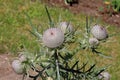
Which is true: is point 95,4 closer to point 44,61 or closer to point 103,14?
point 103,14

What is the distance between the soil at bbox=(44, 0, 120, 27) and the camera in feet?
27.0

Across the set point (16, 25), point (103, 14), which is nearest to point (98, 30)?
point (16, 25)

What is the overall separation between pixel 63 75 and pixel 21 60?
38cm

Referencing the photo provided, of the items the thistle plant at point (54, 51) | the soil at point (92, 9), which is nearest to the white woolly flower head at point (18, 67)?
the thistle plant at point (54, 51)

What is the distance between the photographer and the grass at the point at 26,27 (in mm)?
6922

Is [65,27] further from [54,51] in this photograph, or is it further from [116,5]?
[116,5]

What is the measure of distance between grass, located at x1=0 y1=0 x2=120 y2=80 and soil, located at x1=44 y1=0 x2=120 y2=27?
20 cm

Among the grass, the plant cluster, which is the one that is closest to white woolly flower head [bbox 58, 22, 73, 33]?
the grass

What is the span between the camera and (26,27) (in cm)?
750

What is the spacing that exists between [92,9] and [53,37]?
5.62m

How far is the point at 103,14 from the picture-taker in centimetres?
838

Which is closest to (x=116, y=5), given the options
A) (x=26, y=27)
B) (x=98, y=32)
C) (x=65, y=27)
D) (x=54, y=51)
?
(x=26, y=27)

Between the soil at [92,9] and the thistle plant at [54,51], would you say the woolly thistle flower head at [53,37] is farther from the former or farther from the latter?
the soil at [92,9]

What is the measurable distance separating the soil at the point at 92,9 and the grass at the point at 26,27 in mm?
199
